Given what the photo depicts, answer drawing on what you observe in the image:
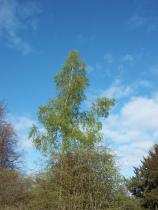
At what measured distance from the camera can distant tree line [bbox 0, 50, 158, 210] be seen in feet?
58.4

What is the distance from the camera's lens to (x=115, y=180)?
710 inches

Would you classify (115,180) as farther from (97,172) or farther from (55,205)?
(55,205)

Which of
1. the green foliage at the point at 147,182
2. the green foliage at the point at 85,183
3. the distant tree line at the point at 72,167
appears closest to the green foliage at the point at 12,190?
the distant tree line at the point at 72,167

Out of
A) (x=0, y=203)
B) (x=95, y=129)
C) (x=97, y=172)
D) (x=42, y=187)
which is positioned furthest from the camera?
(x=95, y=129)

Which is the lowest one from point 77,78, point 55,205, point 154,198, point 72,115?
point 55,205

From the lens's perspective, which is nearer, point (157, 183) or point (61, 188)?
point (61, 188)

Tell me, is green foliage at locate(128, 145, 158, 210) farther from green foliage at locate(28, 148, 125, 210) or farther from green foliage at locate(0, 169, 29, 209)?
green foliage at locate(28, 148, 125, 210)

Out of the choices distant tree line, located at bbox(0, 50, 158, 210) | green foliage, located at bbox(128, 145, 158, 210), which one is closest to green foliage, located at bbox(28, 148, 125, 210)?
distant tree line, located at bbox(0, 50, 158, 210)

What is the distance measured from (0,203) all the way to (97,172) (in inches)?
341

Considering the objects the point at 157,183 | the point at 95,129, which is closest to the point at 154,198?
the point at 157,183

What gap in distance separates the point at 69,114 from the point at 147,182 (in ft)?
47.0

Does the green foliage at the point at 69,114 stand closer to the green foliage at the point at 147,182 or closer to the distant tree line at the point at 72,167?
the distant tree line at the point at 72,167

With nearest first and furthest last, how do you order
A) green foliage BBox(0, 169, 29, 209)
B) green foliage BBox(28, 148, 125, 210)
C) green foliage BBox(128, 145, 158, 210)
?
green foliage BBox(28, 148, 125, 210), green foliage BBox(0, 169, 29, 209), green foliage BBox(128, 145, 158, 210)

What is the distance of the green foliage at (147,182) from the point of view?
36531mm
